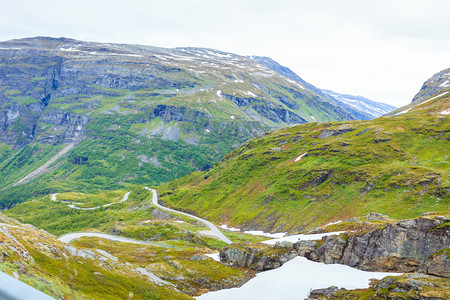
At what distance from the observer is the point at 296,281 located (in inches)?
2099

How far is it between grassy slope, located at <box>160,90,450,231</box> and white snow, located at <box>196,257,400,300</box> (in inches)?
1719

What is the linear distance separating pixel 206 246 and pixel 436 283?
76.9 metres

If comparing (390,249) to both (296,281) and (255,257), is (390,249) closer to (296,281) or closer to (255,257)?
(296,281)

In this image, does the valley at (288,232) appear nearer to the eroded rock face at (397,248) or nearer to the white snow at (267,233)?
the eroded rock face at (397,248)

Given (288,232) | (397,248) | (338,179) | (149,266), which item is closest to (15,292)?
(397,248)

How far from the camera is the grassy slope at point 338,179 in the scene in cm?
9762

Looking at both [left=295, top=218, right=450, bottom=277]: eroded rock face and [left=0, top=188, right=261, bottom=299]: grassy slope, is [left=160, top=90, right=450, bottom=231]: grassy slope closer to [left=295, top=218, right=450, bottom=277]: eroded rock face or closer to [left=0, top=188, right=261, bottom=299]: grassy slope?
[left=0, top=188, right=261, bottom=299]: grassy slope

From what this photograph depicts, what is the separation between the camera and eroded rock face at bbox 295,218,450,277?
48.1 m

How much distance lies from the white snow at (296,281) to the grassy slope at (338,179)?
143 feet

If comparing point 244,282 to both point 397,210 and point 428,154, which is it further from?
point 428,154

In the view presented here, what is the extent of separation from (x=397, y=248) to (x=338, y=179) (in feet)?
243

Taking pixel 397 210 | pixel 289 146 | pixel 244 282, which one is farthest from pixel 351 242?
pixel 289 146

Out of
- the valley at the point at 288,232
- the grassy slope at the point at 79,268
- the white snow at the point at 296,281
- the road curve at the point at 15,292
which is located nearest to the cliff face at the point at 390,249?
the valley at the point at 288,232

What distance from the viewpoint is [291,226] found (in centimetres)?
11000
